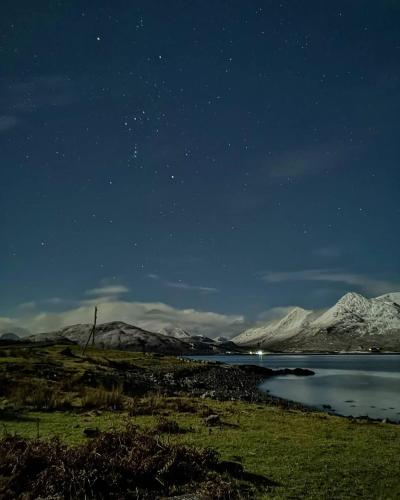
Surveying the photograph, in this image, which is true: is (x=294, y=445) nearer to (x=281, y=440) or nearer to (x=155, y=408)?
(x=281, y=440)

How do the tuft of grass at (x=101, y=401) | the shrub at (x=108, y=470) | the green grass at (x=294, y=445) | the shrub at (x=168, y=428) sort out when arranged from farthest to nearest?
the tuft of grass at (x=101, y=401), the shrub at (x=168, y=428), the green grass at (x=294, y=445), the shrub at (x=108, y=470)

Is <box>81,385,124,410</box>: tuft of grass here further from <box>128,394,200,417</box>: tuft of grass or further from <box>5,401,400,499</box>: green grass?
<box>5,401,400,499</box>: green grass

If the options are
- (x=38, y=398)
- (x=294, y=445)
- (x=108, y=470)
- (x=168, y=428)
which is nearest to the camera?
(x=108, y=470)

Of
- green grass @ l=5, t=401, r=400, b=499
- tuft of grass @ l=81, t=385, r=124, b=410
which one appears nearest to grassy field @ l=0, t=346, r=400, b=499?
green grass @ l=5, t=401, r=400, b=499

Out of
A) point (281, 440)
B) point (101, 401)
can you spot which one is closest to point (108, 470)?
point (281, 440)

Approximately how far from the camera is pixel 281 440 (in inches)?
699

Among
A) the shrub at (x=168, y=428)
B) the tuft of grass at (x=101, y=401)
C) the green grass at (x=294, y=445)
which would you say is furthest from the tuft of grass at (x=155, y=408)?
the shrub at (x=168, y=428)

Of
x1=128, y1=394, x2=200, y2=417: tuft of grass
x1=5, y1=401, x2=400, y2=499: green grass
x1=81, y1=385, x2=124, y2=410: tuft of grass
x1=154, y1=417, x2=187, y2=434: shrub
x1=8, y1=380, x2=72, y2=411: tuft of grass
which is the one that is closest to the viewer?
x1=5, y1=401, x2=400, y2=499: green grass

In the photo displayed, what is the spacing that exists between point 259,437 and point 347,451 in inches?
145

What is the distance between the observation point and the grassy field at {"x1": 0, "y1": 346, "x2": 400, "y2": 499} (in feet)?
39.9

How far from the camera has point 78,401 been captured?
2662 cm

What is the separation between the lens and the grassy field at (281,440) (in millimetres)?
12148

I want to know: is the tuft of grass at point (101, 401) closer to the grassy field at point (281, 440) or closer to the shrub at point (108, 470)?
the grassy field at point (281, 440)

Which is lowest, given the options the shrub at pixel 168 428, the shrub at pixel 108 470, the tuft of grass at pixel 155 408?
the tuft of grass at pixel 155 408
